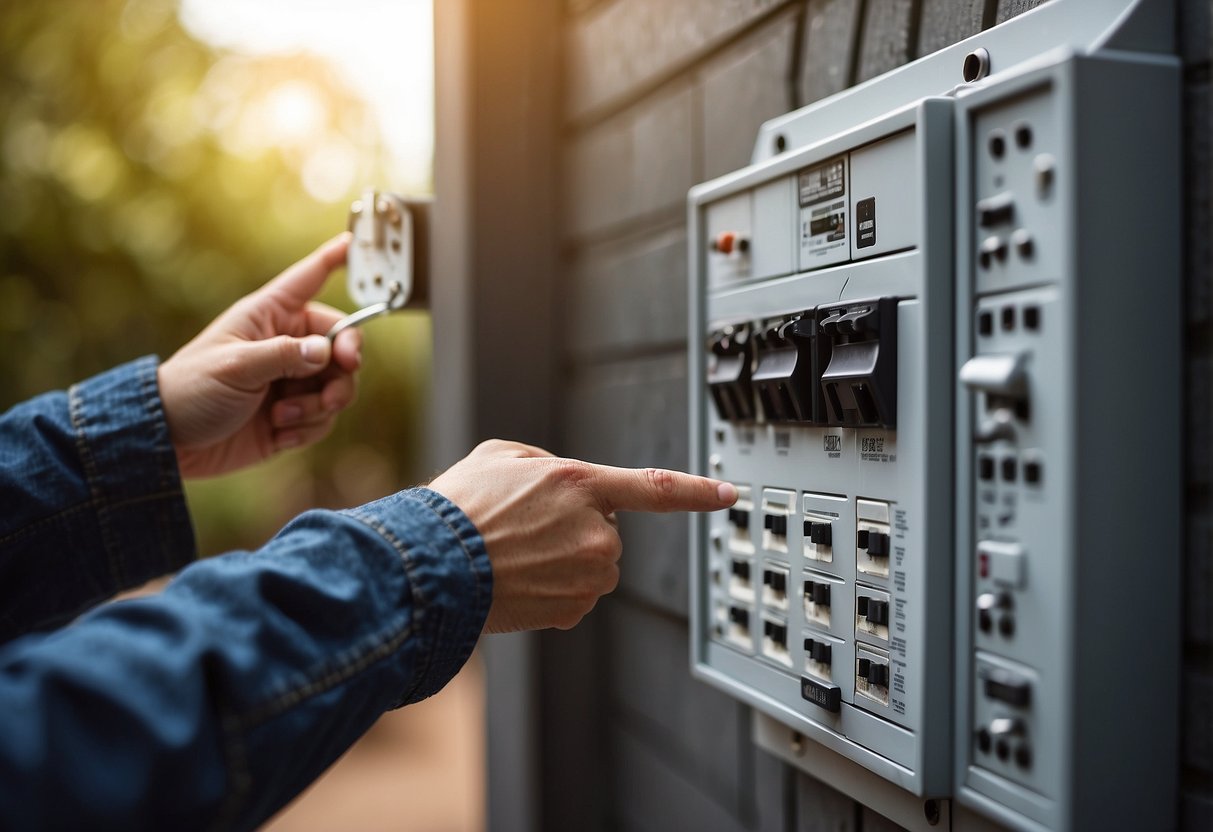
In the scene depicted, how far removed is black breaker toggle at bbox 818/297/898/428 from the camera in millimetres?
625

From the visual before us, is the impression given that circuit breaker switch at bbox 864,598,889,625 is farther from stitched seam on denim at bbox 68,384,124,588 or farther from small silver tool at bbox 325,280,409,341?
stitched seam on denim at bbox 68,384,124,588

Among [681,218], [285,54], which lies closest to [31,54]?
[285,54]

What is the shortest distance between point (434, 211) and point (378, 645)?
A: 0.74 meters

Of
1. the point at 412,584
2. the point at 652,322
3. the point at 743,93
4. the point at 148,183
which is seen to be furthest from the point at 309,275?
the point at 148,183

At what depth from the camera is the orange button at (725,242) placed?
0.81m

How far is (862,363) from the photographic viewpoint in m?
0.64

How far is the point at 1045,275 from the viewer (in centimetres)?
51

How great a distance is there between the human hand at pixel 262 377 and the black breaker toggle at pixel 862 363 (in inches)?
Result: 21.9

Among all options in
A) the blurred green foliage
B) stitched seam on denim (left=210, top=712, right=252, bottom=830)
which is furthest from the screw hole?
the blurred green foliage

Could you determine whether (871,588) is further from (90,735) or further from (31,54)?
(31,54)

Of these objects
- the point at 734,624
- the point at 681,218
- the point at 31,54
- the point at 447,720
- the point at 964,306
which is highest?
the point at 31,54

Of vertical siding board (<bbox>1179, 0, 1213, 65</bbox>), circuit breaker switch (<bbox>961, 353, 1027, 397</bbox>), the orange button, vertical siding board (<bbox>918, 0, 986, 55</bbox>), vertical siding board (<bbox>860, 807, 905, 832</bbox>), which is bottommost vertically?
vertical siding board (<bbox>860, 807, 905, 832</bbox>)

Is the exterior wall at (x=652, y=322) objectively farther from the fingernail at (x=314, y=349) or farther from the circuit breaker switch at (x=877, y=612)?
the fingernail at (x=314, y=349)

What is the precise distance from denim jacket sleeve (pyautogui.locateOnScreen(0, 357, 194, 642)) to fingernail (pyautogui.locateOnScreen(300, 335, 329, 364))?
163 millimetres
